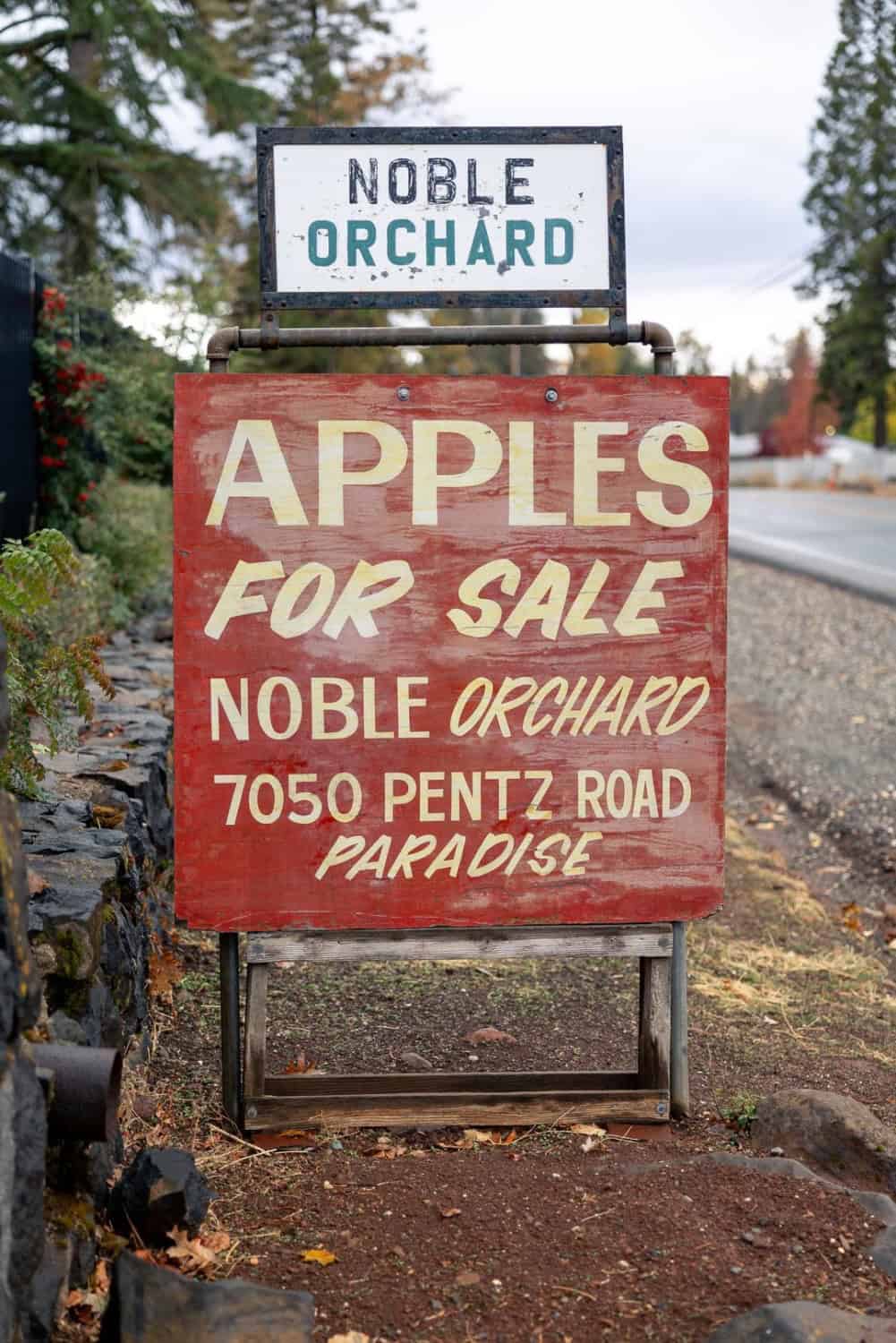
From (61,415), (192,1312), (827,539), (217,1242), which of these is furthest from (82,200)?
(192,1312)

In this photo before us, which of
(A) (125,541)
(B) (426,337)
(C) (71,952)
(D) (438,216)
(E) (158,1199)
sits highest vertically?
(D) (438,216)

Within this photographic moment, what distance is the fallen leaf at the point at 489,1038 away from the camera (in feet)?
14.6

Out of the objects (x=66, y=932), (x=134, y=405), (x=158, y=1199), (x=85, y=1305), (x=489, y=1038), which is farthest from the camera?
(x=134, y=405)

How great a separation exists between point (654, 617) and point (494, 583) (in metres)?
0.43

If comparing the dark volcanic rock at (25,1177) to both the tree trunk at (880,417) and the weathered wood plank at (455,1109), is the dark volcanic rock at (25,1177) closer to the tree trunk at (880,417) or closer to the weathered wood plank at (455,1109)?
the weathered wood plank at (455,1109)

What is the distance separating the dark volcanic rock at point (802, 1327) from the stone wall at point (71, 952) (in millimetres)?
1260

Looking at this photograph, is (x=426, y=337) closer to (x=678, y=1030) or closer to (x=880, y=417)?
(x=678, y=1030)

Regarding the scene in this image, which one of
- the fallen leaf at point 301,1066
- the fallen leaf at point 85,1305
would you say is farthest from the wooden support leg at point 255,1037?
the fallen leaf at point 85,1305

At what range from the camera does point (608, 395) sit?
3.67 meters

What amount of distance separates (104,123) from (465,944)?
672 inches

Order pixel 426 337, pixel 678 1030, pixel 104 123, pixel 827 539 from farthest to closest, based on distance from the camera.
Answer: pixel 827 539, pixel 104 123, pixel 678 1030, pixel 426 337

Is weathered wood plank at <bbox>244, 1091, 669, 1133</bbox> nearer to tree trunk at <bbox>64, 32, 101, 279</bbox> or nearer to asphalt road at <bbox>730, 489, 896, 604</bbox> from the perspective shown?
asphalt road at <bbox>730, 489, 896, 604</bbox>

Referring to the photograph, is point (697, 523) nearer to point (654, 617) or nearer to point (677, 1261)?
point (654, 617)

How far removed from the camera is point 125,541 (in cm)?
994
